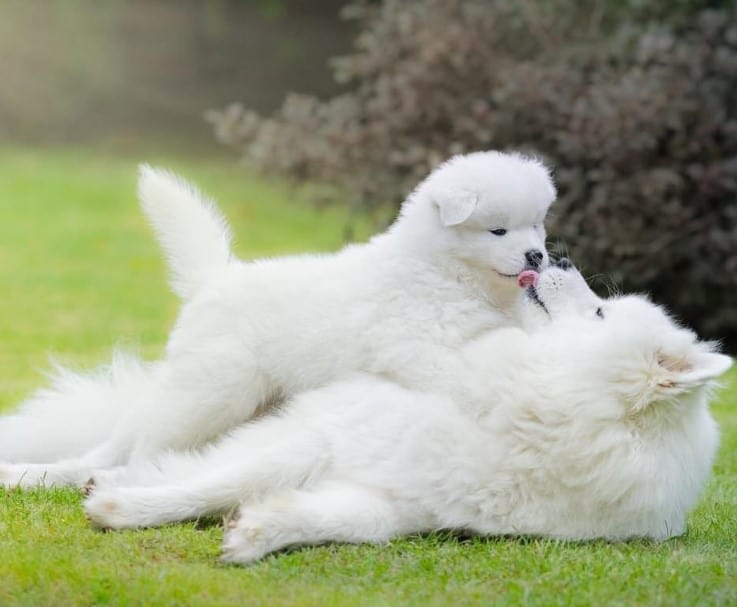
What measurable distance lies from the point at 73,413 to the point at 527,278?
2.01m

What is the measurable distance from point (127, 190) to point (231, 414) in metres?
12.3

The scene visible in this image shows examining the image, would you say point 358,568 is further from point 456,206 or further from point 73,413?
point 73,413

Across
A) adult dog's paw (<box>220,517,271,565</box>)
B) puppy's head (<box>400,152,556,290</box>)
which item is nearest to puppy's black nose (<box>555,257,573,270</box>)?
puppy's head (<box>400,152,556,290</box>)

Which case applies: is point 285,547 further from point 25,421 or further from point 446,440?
point 25,421

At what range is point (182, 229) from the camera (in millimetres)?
4988

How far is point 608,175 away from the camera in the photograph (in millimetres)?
9664

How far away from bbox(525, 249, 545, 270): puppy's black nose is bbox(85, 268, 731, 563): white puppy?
1.42 feet

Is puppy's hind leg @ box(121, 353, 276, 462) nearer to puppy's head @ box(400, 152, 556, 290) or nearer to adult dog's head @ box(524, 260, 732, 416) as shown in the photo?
puppy's head @ box(400, 152, 556, 290)

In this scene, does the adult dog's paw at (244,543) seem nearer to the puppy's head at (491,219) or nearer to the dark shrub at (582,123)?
the puppy's head at (491,219)

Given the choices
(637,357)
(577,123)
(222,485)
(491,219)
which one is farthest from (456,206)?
(577,123)

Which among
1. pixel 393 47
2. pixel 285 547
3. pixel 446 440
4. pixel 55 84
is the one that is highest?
pixel 55 84

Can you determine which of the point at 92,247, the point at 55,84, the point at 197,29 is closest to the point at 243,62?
the point at 197,29

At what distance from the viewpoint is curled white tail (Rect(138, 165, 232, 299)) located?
4930 mm

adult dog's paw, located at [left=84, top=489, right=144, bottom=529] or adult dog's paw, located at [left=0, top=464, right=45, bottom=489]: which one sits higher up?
adult dog's paw, located at [left=0, top=464, right=45, bottom=489]
